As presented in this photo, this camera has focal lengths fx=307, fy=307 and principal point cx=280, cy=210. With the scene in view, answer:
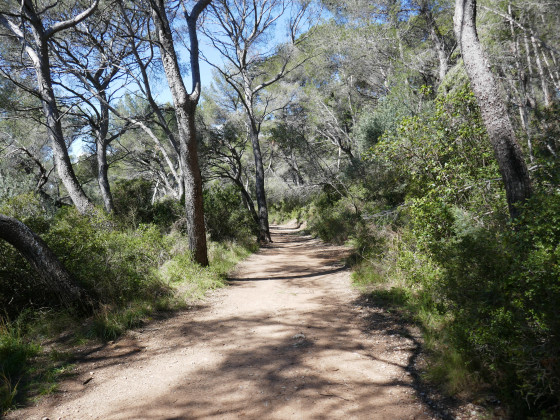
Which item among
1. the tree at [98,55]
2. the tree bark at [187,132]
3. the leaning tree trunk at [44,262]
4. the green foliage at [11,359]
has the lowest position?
the green foliage at [11,359]

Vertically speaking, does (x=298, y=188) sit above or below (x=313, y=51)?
below

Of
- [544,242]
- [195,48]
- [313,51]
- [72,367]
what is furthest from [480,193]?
[313,51]

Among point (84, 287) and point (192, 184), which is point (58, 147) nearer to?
point (192, 184)

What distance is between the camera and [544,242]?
Answer: 7.99 ft

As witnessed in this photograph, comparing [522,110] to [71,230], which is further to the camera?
[522,110]

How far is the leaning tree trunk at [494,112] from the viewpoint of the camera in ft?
12.0

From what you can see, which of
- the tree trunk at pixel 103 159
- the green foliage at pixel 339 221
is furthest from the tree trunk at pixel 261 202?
the tree trunk at pixel 103 159

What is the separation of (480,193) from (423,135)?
149 centimetres

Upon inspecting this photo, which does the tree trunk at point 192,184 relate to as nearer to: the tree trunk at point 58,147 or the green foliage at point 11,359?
the tree trunk at point 58,147

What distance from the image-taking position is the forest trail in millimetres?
2531

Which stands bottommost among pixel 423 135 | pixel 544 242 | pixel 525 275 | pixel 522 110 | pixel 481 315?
pixel 481 315

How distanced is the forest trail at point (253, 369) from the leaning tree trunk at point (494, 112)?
2.23 meters

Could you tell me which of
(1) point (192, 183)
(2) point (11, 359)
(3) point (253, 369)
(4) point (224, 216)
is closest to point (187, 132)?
(1) point (192, 183)

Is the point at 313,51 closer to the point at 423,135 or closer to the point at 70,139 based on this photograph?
the point at 423,135
